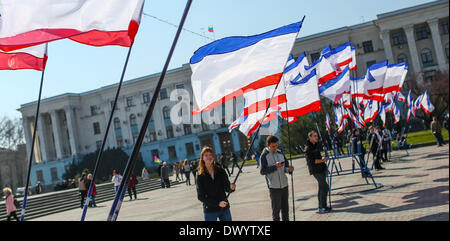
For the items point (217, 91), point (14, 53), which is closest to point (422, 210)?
point (217, 91)

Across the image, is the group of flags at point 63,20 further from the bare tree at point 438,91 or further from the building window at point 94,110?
the building window at point 94,110

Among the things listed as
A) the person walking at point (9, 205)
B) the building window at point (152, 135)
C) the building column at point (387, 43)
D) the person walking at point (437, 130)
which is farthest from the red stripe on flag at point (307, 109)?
the building window at point (152, 135)

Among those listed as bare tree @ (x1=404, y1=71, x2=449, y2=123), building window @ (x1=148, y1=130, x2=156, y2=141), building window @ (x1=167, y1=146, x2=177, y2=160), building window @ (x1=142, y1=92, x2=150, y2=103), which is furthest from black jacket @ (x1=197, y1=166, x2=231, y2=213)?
building window @ (x1=142, y1=92, x2=150, y2=103)

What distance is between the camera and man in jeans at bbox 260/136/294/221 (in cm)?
658

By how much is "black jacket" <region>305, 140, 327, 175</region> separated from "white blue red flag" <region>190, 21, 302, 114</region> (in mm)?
2707

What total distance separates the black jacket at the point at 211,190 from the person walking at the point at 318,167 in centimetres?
341

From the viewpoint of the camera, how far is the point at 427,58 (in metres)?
53.3

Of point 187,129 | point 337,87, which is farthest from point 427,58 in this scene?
point 337,87

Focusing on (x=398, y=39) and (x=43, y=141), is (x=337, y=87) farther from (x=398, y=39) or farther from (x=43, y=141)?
(x=43, y=141)

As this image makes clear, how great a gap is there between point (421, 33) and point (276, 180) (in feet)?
188

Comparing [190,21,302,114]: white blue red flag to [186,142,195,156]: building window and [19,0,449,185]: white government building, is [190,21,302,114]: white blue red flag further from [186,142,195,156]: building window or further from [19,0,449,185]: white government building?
[186,142,195,156]: building window

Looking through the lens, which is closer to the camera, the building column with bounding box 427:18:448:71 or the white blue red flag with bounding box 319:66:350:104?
the white blue red flag with bounding box 319:66:350:104

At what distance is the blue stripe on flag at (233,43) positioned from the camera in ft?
19.8
